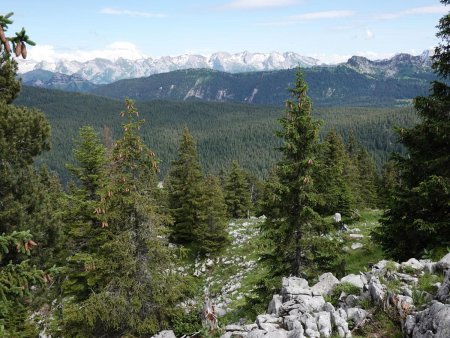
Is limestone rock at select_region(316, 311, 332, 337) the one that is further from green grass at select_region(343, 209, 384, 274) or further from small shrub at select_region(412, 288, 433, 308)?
green grass at select_region(343, 209, 384, 274)

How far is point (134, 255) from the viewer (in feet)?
50.2

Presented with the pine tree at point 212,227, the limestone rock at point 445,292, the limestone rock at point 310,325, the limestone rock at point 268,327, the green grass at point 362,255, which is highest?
the limestone rock at point 445,292

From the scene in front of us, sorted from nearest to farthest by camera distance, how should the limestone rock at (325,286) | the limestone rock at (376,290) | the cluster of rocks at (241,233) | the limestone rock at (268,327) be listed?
the limestone rock at (268,327), the limestone rock at (376,290), the limestone rock at (325,286), the cluster of rocks at (241,233)

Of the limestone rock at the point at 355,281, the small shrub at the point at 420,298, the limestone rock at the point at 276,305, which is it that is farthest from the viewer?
the limestone rock at the point at 355,281

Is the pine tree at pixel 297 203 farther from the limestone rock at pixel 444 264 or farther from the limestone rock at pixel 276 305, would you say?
the limestone rock at pixel 444 264

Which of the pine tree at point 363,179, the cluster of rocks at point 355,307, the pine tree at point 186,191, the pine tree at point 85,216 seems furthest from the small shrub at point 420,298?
the pine tree at point 363,179

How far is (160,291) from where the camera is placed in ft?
50.0

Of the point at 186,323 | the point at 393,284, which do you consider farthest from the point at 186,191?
the point at 393,284

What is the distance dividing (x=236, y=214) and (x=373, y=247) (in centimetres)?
3362

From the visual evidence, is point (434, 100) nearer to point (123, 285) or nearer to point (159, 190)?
point (159, 190)

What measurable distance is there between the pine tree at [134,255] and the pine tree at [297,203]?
14.6 ft

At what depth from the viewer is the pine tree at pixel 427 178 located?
1433 centimetres

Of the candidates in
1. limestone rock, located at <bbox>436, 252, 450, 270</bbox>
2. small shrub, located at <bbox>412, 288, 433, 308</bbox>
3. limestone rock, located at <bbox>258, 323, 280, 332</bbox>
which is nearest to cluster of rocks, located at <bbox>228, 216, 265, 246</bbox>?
limestone rock, located at <bbox>436, 252, 450, 270</bbox>

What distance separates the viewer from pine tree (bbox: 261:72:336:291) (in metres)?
16.0
